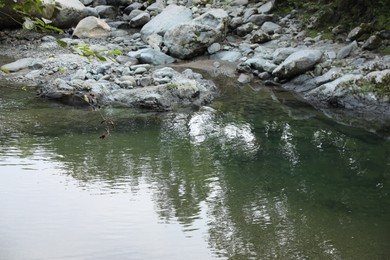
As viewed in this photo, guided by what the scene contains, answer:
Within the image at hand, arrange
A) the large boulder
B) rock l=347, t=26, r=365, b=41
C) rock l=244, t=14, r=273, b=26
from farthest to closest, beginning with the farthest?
1. rock l=244, t=14, r=273, b=26
2. the large boulder
3. rock l=347, t=26, r=365, b=41

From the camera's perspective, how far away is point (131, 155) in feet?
24.2

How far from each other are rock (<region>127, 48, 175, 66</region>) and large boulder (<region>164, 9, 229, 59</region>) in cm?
46

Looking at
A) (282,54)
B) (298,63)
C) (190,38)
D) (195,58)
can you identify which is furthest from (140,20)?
(298,63)

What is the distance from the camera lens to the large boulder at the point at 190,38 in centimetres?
1521

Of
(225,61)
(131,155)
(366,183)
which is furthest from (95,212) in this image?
(225,61)

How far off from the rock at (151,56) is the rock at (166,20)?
209cm

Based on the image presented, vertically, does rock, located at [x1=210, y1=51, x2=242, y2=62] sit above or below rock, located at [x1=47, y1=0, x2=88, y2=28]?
below

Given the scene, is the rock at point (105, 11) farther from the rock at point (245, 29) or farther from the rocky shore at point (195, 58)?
the rock at point (245, 29)

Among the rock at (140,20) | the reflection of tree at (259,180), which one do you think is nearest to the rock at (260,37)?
the rock at (140,20)

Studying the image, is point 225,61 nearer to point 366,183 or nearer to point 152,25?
point 152,25

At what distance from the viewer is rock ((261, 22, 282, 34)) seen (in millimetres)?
16069

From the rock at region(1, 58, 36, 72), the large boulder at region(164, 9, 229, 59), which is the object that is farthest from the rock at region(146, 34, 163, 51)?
the rock at region(1, 58, 36, 72)

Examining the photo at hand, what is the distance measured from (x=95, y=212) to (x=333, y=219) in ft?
8.32

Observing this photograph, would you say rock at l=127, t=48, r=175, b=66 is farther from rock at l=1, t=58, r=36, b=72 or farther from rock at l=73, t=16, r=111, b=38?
rock at l=73, t=16, r=111, b=38
